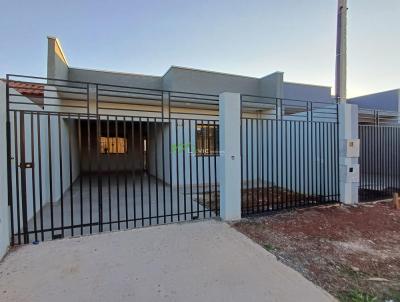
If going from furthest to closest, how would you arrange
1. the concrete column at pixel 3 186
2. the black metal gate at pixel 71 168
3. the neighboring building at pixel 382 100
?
the neighboring building at pixel 382 100, the black metal gate at pixel 71 168, the concrete column at pixel 3 186

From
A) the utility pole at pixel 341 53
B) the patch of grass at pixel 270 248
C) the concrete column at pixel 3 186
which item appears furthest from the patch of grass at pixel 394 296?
the utility pole at pixel 341 53

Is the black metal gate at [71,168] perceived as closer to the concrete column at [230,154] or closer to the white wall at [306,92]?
the concrete column at [230,154]

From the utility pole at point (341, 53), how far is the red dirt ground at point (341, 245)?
10.8ft

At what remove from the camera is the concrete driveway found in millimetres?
2547

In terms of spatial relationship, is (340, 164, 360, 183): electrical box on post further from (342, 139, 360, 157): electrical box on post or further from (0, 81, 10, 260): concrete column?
(0, 81, 10, 260): concrete column

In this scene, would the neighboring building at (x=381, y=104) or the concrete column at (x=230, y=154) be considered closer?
the concrete column at (x=230, y=154)

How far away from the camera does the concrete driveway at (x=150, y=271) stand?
2.55 m

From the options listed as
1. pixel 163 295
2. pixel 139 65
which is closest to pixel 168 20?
pixel 139 65

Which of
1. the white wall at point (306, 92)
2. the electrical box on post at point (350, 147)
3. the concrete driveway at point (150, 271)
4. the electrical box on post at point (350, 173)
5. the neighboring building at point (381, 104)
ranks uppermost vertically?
the white wall at point (306, 92)

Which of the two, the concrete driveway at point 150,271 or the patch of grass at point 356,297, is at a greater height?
the concrete driveway at point 150,271

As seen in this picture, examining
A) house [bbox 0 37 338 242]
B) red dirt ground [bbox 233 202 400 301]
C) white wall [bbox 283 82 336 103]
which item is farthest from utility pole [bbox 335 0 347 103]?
white wall [bbox 283 82 336 103]

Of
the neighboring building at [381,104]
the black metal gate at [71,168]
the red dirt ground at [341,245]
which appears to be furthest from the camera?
the neighboring building at [381,104]

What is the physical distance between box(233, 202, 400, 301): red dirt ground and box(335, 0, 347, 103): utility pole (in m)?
3.28

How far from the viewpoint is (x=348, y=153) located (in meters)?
6.25
